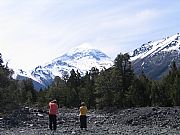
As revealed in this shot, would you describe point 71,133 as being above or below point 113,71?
below

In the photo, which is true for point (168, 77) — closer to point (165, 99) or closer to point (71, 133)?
point (165, 99)

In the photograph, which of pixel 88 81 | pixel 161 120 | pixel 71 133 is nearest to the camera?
pixel 71 133

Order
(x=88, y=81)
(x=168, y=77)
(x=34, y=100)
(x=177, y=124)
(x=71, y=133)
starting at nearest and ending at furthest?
(x=71, y=133), (x=177, y=124), (x=168, y=77), (x=88, y=81), (x=34, y=100)

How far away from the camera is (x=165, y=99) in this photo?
9688cm

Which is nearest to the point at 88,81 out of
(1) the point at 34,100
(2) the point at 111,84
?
(2) the point at 111,84

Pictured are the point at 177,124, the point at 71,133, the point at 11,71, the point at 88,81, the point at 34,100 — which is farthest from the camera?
the point at 34,100

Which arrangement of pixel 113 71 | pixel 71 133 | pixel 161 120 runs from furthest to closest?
pixel 113 71 → pixel 161 120 → pixel 71 133

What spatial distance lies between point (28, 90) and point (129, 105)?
52.0m

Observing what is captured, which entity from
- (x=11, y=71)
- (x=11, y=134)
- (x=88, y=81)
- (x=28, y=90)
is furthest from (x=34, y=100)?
(x=11, y=134)

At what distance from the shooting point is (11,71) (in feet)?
253

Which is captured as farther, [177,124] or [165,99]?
[165,99]

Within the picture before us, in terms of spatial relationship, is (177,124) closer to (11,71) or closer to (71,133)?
(71,133)

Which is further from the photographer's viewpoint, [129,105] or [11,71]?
[129,105]

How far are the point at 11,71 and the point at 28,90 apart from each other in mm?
64622
